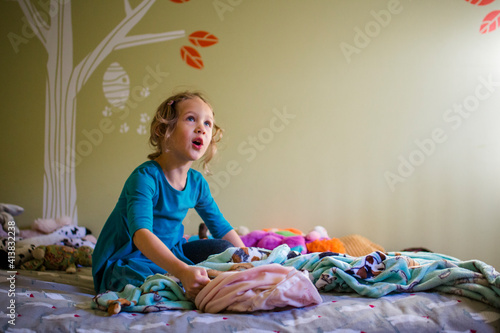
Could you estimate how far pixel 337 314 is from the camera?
2.93 feet

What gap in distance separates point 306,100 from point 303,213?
0.71 m

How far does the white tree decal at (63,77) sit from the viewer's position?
2672 mm

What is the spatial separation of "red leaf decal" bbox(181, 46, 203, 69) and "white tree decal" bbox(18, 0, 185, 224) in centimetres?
10

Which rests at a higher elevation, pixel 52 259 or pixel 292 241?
pixel 292 241

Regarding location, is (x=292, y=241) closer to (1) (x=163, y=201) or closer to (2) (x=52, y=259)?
(1) (x=163, y=201)

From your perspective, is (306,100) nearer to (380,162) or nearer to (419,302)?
(380,162)

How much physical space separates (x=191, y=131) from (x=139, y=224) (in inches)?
14.4

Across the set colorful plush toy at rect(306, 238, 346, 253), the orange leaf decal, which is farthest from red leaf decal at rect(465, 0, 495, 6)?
colorful plush toy at rect(306, 238, 346, 253)

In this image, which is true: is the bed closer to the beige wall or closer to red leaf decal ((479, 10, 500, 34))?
the beige wall

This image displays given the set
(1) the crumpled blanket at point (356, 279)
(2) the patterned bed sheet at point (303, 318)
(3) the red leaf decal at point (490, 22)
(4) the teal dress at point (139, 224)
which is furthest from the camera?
(3) the red leaf decal at point (490, 22)

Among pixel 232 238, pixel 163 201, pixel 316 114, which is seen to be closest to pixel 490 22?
pixel 316 114

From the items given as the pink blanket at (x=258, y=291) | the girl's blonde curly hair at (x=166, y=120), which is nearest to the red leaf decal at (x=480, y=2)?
the girl's blonde curly hair at (x=166, y=120)

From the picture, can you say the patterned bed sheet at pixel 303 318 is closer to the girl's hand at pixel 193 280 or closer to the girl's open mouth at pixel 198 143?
the girl's hand at pixel 193 280

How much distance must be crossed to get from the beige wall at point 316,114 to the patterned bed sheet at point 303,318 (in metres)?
1.57
